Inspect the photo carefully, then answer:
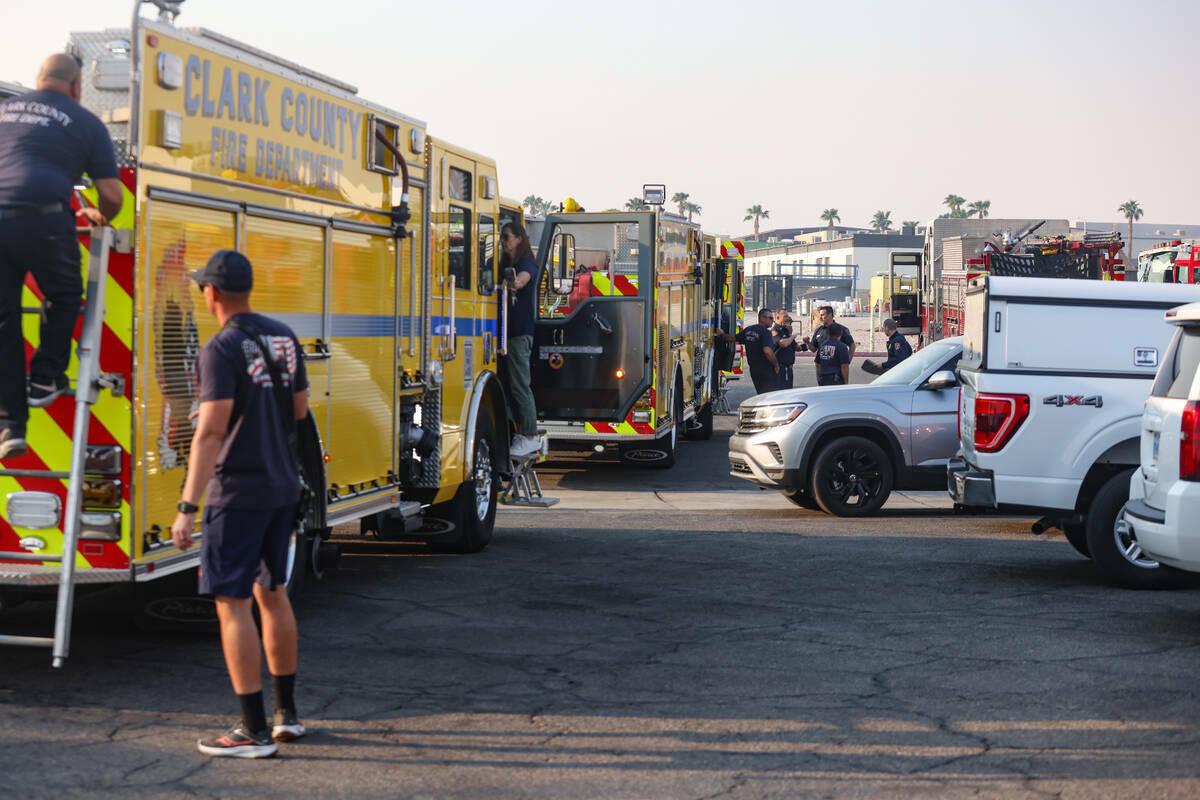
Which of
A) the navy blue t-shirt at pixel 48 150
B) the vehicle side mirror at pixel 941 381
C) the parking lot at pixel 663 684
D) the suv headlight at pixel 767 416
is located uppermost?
the navy blue t-shirt at pixel 48 150

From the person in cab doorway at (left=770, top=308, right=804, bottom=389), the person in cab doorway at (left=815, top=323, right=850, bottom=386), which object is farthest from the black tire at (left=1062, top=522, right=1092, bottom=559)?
the person in cab doorway at (left=770, top=308, right=804, bottom=389)

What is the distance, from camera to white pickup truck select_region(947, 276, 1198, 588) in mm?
9430

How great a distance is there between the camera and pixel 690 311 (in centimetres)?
1842

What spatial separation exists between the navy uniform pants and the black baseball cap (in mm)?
836

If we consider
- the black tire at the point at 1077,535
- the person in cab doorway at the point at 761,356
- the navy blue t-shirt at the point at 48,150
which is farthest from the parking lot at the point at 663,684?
the person in cab doorway at the point at 761,356

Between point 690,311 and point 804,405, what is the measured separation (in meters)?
5.45

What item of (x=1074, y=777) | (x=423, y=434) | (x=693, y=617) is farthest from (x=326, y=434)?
(x=1074, y=777)

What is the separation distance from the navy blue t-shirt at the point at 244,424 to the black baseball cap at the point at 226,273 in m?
0.12

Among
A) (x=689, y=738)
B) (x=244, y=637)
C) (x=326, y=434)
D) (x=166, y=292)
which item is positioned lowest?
(x=689, y=738)

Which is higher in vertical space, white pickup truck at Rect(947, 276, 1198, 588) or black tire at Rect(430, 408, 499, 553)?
white pickup truck at Rect(947, 276, 1198, 588)

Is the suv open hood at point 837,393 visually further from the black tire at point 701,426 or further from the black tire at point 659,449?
the black tire at point 701,426

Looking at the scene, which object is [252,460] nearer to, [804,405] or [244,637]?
[244,637]

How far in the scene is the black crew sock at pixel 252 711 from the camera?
5.41 meters

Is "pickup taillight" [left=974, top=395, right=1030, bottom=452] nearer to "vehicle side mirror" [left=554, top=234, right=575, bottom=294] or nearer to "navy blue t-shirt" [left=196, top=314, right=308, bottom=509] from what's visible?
"navy blue t-shirt" [left=196, top=314, right=308, bottom=509]
